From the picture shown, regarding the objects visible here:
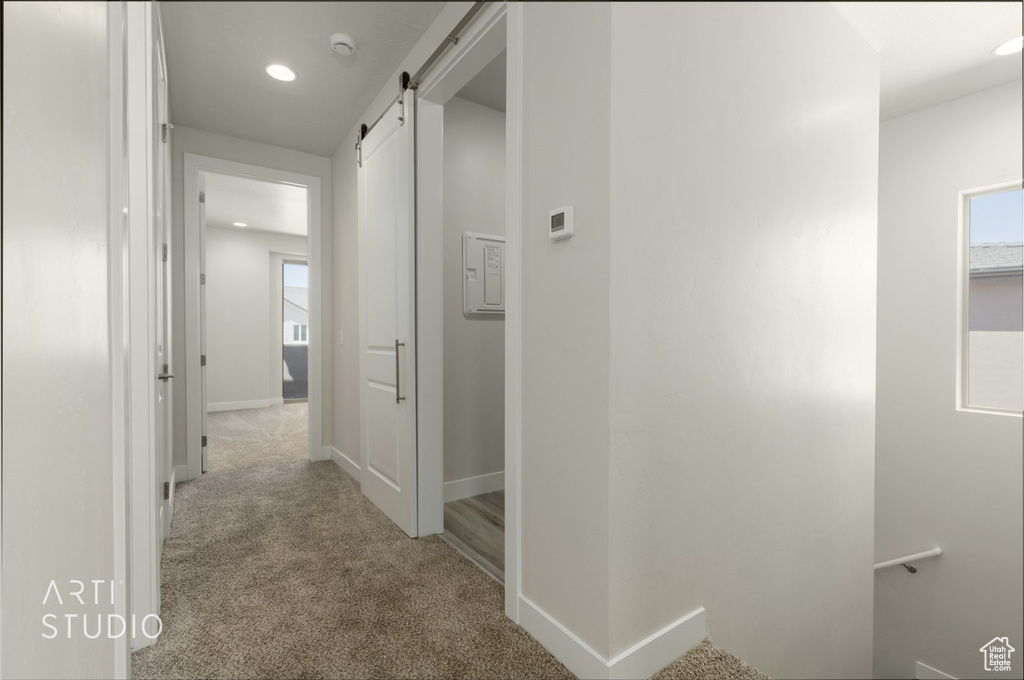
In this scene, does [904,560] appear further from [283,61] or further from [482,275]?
[482,275]

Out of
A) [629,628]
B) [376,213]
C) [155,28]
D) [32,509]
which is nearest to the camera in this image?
[155,28]

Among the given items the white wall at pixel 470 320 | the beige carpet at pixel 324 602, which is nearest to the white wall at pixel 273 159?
the beige carpet at pixel 324 602

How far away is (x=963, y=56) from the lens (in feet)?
1.59

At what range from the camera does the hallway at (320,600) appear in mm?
1152

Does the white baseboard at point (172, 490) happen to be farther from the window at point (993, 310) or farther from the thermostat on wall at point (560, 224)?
the window at point (993, 310)

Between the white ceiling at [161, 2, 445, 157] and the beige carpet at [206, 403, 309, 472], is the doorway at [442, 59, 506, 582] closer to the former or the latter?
the beige carpet at [206, 403, 309, 472]

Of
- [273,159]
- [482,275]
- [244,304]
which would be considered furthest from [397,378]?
[273,159]

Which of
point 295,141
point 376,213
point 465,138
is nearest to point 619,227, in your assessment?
point 295,141

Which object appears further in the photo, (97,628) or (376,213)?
(376,213)

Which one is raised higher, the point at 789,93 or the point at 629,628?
the point at 789,93

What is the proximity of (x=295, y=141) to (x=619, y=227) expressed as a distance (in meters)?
0.54

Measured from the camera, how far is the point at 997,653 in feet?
1.75

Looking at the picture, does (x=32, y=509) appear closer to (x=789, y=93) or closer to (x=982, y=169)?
(x=789, y=93)

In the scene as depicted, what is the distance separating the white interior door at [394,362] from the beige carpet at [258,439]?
A: 314 millimetres
